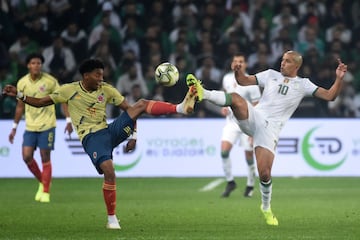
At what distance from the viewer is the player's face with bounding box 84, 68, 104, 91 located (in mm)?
13742

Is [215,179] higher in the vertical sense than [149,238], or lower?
lower

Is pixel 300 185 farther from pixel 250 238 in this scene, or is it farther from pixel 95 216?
pixel 250 238

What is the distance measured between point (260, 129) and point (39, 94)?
17.1ft

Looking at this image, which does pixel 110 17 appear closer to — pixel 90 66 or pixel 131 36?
pixel 131 36

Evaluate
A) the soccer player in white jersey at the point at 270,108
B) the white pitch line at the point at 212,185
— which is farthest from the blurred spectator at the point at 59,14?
the soccer player in white jersey at the point at 270,108

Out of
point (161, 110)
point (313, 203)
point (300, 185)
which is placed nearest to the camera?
point (161, 110)

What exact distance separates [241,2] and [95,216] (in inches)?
491

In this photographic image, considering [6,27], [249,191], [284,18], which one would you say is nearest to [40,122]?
[249,191]

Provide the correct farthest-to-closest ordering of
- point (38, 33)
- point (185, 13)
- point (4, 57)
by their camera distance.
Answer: point (185, 13) < point (38, 33) < point (4, 57)

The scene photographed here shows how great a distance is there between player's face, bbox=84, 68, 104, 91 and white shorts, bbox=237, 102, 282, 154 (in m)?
1.85

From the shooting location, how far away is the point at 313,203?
17750 millimetres

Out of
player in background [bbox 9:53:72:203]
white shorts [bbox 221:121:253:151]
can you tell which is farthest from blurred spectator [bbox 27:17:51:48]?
white shorts [bbox 221:121:253:151]

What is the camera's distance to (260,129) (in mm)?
14219

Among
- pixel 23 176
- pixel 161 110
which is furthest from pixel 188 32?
pixel 161 110
